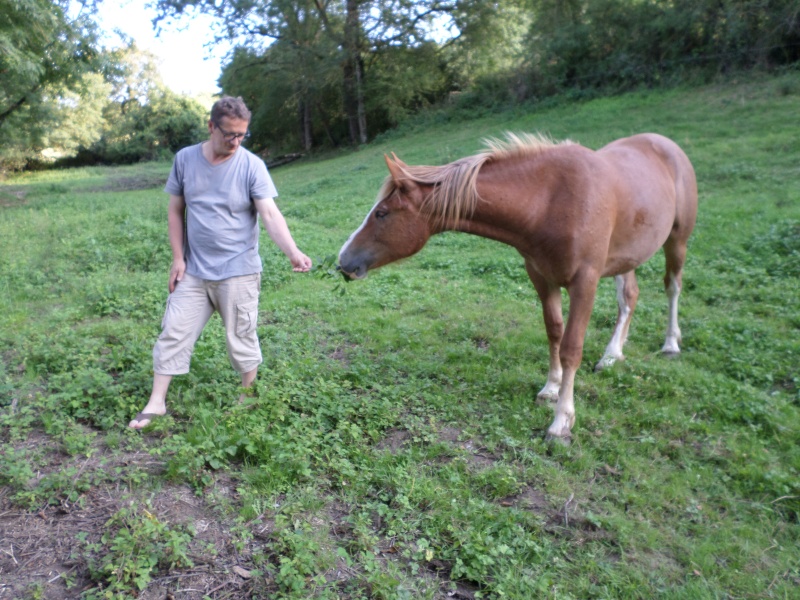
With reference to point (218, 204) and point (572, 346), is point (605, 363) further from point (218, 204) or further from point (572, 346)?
point (218, 204)

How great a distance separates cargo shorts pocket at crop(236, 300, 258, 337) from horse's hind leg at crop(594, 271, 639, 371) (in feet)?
9.94

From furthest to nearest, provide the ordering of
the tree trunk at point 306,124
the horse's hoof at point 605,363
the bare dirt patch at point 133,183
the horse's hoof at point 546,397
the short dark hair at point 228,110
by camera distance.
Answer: the tree trunk at point 306,124, the bare dirt patch at point 133,183, the horse's hoof at point 605,363, the horse's hoof at point 546,397, the short dark hair at point 228,110

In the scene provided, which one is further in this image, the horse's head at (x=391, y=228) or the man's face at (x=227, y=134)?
the horse's head at (x=391, y=228)

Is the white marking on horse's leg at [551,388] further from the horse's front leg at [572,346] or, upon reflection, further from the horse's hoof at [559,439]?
the horse's hoof at [559,439]

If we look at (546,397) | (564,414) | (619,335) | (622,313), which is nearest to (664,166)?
(622,313)

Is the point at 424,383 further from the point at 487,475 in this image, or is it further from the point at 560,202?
the point at 560,202

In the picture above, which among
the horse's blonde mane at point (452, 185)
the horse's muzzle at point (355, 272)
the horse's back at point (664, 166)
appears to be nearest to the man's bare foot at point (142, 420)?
the horse's muzzle at point (355, 272)

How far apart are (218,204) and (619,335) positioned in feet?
11.7

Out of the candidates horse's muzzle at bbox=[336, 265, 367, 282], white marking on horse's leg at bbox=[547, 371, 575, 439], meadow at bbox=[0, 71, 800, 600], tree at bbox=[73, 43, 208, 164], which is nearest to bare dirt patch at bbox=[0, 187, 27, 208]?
meadow at bbox=[0, 71, 800, 600]

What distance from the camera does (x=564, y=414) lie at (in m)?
3.86

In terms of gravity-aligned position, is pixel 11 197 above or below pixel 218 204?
below

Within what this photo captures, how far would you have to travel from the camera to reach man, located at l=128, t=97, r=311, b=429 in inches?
133

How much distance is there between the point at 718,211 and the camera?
28.3 ft

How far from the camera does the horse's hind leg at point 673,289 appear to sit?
5188mm
